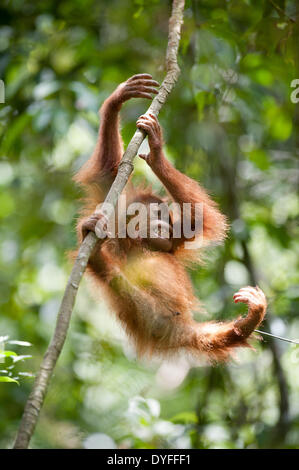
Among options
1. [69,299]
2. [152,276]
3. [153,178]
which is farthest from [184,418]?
[69,299]

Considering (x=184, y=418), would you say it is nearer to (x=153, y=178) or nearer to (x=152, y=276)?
(x=152, y=276)

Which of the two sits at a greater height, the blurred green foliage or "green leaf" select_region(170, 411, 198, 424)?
the blurred green foliage

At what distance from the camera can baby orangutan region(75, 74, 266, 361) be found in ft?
11.4

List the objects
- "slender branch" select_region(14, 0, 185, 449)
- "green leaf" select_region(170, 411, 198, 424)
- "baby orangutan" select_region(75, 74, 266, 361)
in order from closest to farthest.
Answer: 1. "slender branch" select_region(14, 0, 185, 449)
2. "baby orangutan" select_region(75, 74, 266, 361)
3. "green leaf" select_region(170, 411, 198, 424)

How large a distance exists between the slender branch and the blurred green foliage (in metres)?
0.96

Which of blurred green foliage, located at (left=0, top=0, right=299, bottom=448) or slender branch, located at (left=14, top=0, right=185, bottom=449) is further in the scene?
blurred green foliage, located at (left=0, top=0, right=299, bottom=448)

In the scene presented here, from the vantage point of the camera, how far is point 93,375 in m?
5.79

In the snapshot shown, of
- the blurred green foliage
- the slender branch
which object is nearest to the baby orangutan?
the blurred green foliage

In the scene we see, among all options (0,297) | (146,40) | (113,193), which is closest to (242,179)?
(146,40)

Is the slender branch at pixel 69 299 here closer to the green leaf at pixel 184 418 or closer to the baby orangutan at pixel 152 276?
the baby orangutan at pixel 152 276

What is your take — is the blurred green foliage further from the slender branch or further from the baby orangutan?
the slender branch

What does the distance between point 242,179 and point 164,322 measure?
2.65 meters

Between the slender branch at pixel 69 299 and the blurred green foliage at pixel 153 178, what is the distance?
962 millimetres

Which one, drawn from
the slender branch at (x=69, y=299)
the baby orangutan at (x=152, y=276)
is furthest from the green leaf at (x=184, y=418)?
the slender branch at (x=69, y=299)
